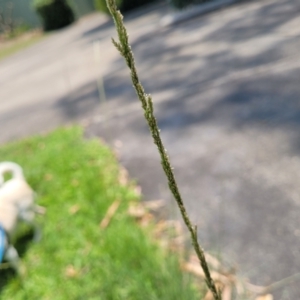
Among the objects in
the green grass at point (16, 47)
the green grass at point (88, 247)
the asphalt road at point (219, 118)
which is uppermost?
the green grass at point (88, 247)

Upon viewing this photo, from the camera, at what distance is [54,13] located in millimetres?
20562

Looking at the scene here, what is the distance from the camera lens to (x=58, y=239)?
304cm

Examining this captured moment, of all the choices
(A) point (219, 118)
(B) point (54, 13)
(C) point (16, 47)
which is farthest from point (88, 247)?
(B) point (54, 13)

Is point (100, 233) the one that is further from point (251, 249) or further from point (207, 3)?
point (207, 3)

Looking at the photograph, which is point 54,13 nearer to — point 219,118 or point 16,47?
point 16,47

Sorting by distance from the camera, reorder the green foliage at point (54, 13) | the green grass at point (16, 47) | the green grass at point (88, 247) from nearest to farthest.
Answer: the green grass at point (88, 247) → the green grass at point (16, 47) → the green foliage at point (54, 13)

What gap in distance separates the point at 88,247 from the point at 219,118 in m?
1.79

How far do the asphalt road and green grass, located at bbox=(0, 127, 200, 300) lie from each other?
12.2 inches

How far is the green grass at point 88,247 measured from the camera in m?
2.18

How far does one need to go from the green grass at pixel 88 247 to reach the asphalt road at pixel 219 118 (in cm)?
31

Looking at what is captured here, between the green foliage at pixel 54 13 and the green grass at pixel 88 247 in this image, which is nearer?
the green grass at pixel 88 247

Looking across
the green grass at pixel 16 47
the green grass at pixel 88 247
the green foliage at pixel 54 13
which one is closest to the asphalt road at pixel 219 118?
the green grass at pixel 88 247

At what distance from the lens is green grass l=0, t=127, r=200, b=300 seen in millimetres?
2182

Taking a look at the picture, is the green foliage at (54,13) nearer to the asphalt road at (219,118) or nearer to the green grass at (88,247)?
the asphalt road at (219,118)
